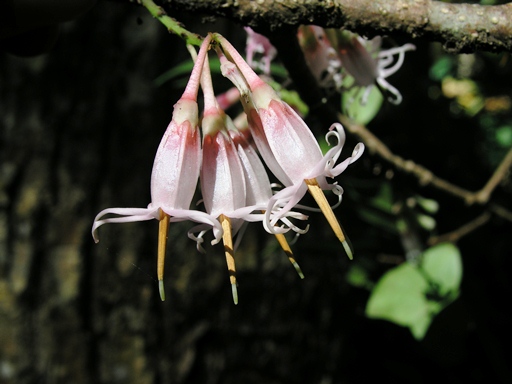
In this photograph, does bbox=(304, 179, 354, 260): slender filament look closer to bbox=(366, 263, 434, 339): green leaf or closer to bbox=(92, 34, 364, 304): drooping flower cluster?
bbox=(92, 34, 364, 304): drooping flower cluster

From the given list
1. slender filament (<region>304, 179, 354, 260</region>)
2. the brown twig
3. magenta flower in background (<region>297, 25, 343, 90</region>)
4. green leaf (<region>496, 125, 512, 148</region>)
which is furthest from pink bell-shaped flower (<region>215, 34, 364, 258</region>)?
green leaf (<region>496, 125, 512, 148</region>)

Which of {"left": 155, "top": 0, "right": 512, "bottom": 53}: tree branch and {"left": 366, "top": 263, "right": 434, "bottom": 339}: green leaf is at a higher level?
{"left": 155, "top": 0, "right": 512, "bottom": 53}: tree branch

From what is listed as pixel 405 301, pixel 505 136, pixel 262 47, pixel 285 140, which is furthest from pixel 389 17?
pixel 505 136

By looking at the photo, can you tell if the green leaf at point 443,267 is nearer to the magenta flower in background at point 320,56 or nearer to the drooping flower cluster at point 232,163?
the magenta flower in background at point 320,56

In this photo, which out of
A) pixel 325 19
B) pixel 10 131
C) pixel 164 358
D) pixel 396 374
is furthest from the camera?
pixel 396 374

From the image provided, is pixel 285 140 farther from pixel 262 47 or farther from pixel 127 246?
pixel 127 246

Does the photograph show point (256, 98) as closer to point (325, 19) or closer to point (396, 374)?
point (325, 19)

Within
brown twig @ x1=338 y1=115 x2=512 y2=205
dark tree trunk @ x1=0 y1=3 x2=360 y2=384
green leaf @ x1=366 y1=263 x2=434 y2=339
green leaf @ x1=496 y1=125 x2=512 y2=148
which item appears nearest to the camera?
brown twig @ x1=338 y1=115 x2=512 y2=205

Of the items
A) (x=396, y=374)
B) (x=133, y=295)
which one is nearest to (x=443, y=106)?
A: (x=396, y=374)
